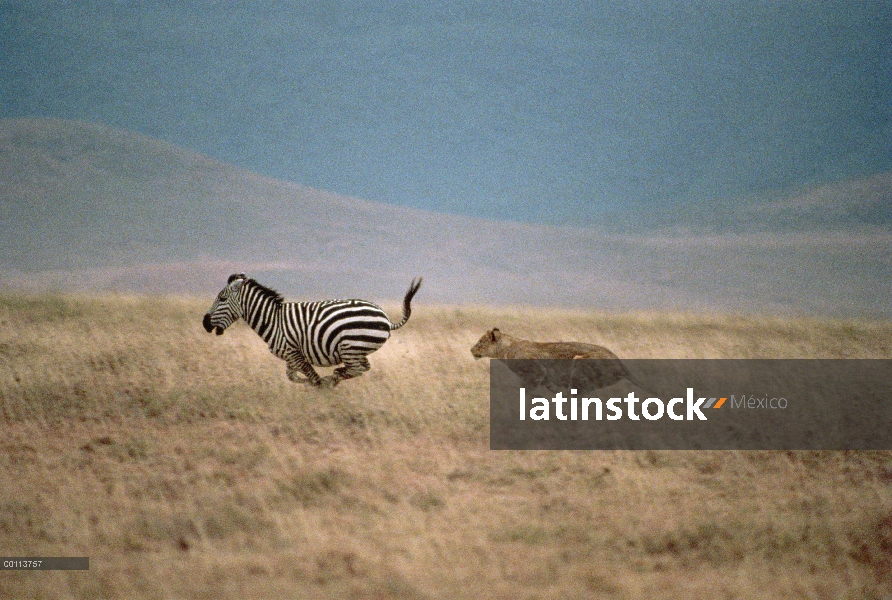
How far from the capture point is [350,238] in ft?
333

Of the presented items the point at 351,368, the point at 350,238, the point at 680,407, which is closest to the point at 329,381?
the point at 351,368

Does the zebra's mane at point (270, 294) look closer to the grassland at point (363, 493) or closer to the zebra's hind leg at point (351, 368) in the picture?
the zebra's hind leg at point (351, 368)

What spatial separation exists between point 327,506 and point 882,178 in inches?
4449

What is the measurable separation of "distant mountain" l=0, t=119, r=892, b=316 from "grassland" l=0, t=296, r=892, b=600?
62742mm

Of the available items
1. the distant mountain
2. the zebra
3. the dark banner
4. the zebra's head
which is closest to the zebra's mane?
the zebra

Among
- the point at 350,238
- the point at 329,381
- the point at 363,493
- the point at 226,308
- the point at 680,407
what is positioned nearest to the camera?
the point at 363,493

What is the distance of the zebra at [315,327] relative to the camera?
1228 centimetres

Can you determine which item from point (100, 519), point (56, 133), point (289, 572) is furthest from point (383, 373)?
point (56, 133)

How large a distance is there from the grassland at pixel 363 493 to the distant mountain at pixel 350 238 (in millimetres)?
62742

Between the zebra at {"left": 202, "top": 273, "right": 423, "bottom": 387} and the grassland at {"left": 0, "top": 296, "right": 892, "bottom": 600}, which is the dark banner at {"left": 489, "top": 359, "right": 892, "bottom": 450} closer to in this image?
the grassland at {"left": 0, "top": 296, "right": 892, "bottom": 600}

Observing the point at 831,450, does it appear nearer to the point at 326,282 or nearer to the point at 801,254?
the point at 326,282

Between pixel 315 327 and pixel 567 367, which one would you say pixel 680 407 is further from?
pixel 315 327

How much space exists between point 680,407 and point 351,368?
583 cm

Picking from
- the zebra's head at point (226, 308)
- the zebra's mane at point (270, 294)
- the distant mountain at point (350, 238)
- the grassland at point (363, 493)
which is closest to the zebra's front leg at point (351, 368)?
the grassland at point (363, 493)
